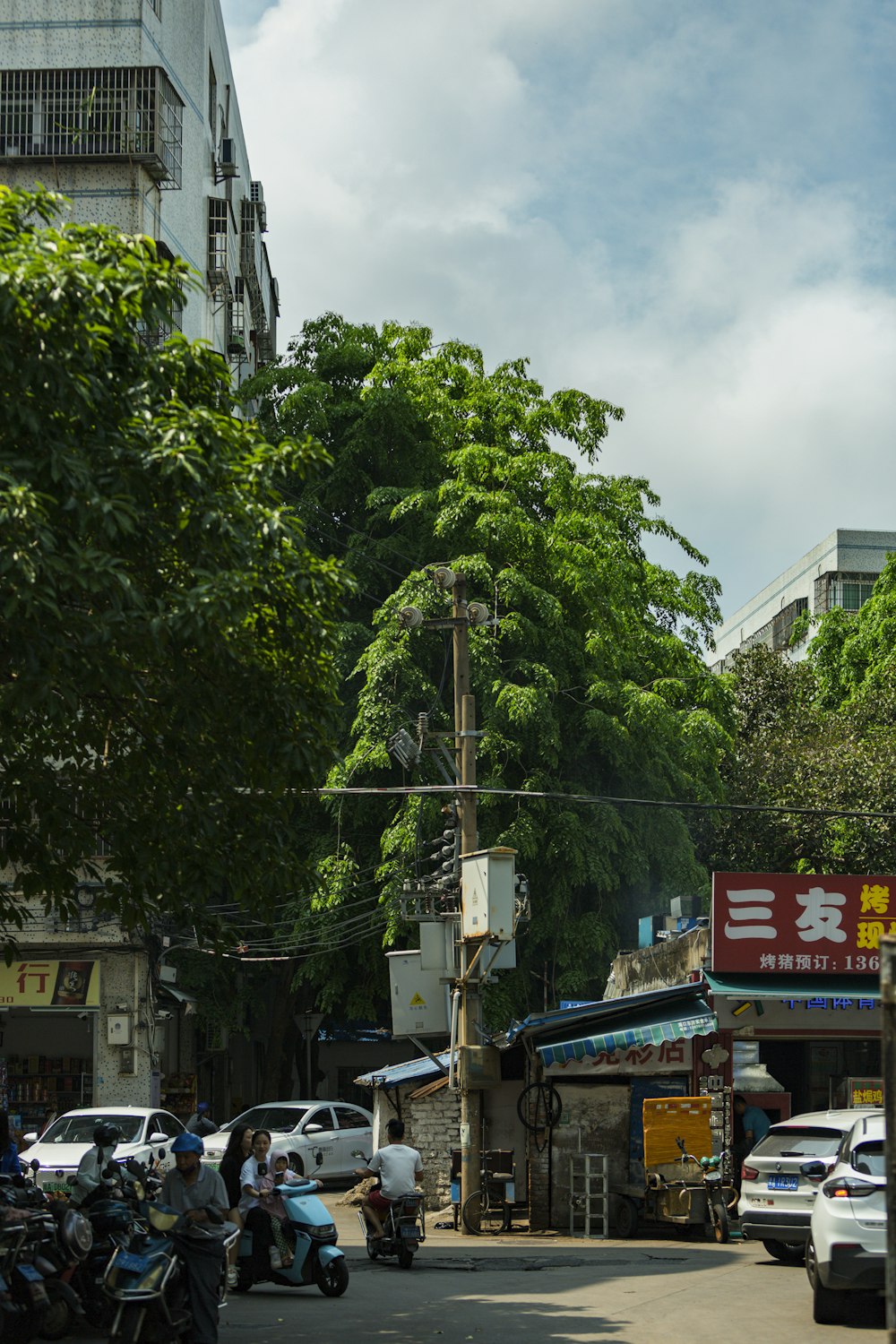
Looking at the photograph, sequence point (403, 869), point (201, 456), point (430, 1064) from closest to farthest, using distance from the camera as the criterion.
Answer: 1. point (201, 456)
2. point (430, 1064)
3. point (403, 869)

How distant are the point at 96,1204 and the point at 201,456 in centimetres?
559

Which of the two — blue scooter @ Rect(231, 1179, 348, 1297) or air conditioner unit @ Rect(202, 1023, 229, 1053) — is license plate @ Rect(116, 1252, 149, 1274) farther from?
air conditioner unit @ Rect(202, 1023, 229, 1053)

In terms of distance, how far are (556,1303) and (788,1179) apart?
3.52 meters

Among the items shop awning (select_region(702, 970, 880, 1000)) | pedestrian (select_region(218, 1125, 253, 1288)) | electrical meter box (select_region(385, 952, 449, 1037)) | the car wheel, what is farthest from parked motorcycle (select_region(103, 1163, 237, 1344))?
electrical meter box (select_region(385, 952, 449, 1037))

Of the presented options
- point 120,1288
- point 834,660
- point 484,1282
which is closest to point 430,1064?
point 484,1282

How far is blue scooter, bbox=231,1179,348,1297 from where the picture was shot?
14.2 m

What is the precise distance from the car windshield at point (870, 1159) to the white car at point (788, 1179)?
3.40 meters

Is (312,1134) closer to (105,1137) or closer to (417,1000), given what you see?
(417,1000)

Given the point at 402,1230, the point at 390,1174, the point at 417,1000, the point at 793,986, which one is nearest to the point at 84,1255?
the point at 390,1174

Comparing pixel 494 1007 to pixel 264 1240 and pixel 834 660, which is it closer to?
pixel 264 1240

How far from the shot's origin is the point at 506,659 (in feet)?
102

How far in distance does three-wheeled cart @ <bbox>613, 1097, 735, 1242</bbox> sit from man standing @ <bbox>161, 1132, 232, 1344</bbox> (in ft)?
31.8

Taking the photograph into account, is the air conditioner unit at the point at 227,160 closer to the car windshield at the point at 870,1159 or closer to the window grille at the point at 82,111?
the window grille at the point at 82,111

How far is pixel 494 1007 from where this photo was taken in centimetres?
2936
